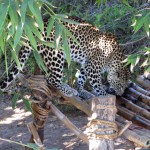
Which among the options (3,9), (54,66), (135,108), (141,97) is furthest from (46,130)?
(3,9)

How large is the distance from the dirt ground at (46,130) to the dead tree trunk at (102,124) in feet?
8.91

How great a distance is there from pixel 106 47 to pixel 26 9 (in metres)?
2.96

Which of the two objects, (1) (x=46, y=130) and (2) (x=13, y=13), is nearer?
(2) (x=13, y=13)

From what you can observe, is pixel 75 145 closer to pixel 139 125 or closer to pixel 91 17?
pixel 91 17

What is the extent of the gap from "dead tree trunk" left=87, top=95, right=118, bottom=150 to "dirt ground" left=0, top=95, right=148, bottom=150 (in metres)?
2.72

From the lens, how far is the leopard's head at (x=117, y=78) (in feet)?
15.1

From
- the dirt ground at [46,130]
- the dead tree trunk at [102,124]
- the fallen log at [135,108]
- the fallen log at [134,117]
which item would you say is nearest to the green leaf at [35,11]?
the dead tree trunk at [102,124]

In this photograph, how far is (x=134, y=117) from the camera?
3.35 meters

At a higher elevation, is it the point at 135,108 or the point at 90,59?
the point at 90,59

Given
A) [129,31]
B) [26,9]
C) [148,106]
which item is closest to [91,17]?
[129,31]

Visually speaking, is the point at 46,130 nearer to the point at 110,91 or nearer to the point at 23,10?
the point at 110,91

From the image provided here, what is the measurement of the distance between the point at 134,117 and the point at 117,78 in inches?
58.1

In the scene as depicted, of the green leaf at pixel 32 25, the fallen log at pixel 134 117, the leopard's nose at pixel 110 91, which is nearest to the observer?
the green leaf at pixel 32 25

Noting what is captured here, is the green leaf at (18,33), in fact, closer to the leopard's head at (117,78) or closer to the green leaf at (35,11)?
the green leaf at (35,11)
